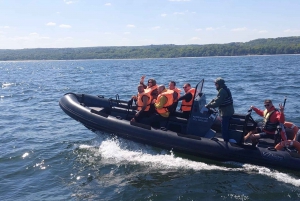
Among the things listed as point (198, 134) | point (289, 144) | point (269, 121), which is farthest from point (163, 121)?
point (289, 144)

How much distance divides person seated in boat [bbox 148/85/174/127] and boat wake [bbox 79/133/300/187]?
65cm

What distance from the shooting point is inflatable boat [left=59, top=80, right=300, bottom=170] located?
728cm

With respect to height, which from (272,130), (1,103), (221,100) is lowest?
(1,103)

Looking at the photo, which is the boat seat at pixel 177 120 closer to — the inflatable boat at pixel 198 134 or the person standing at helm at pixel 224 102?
the inflatable boat at pixel 198 134

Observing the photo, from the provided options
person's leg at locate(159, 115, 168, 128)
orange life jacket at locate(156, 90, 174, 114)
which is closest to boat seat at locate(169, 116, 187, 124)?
person's leg at locate(159, 115, 168, 128)

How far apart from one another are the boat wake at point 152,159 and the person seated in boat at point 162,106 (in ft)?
2.12

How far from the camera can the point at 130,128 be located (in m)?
8.21

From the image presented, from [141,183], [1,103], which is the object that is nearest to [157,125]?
[141,183]

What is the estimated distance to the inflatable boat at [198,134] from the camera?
728cm

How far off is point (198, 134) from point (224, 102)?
104 centimetres

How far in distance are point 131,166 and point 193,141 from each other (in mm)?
1445

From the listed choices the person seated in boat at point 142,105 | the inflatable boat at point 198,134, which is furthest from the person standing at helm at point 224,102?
the person seated in boat at point 142,105

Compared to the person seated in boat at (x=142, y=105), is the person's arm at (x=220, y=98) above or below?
above

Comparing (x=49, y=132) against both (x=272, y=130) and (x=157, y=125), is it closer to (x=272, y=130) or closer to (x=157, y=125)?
(x=157, y=125)
